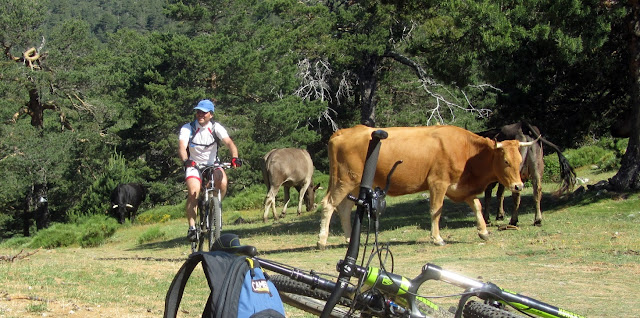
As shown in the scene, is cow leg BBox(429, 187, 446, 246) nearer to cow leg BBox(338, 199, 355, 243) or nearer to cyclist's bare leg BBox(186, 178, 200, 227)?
cow leg BBox(338, 199, 355, 243)

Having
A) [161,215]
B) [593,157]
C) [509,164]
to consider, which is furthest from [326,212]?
[593,157]

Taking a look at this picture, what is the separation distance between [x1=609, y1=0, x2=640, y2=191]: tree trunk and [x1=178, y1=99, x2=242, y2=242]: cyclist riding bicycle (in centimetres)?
1077

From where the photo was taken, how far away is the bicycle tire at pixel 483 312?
13.6ft

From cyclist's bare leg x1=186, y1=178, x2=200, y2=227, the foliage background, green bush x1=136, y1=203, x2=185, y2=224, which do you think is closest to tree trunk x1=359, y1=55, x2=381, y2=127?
the foliage background

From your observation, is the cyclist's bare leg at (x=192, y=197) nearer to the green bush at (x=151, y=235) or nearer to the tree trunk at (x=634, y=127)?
the green bush at (x=151, y=235)

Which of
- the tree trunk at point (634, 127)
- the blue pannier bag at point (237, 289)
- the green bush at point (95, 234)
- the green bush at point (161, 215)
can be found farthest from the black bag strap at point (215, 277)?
the green bush at point (161, 215)

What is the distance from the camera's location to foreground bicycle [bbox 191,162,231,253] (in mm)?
9766

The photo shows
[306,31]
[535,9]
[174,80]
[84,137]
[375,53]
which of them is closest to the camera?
[535,9]

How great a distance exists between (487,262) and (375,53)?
696 inches

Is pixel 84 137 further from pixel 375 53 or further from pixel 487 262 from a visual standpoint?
pixel 487 262

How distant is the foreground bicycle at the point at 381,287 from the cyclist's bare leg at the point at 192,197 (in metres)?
5.53

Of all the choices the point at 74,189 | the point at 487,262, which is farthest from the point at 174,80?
the point at 487,262

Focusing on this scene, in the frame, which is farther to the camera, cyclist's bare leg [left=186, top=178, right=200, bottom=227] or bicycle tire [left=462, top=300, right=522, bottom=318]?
cyclist's bare leg [left=186, top=178, right=200, bottom=227]

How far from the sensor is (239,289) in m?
3.85
